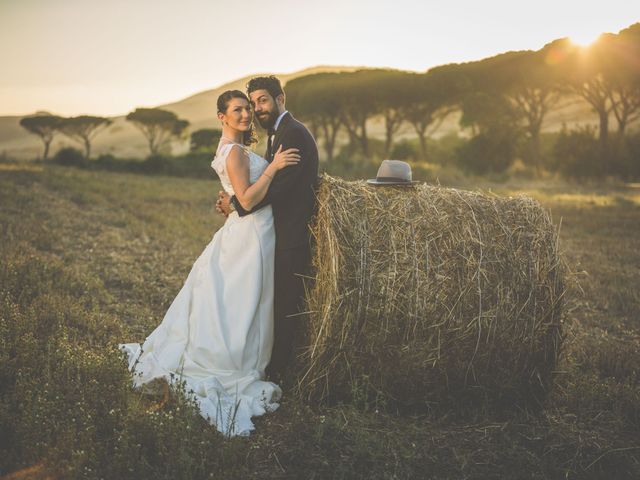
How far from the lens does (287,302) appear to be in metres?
4.48

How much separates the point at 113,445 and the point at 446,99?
116 feet

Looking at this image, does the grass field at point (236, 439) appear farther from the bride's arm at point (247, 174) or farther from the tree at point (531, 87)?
the tree at point (531, 87)

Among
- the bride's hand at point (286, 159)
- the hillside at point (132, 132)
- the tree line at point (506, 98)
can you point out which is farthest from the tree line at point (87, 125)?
the bride's hand at point (286, 159)

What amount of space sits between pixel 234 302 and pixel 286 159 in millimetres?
1210

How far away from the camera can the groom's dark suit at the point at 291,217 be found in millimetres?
4326

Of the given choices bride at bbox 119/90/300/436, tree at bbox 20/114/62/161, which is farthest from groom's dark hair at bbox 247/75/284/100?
tree at bbox 20/114/62/161

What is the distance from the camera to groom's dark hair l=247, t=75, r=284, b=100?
14.4ft

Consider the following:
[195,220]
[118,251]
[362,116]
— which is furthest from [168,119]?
[118,251]

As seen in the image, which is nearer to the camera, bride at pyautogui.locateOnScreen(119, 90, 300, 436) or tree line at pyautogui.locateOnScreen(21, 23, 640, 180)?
bride at pyautogui.locateOnScreen(119, 90, 300, 436)

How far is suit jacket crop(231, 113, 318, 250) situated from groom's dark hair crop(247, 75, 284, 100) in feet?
0.71

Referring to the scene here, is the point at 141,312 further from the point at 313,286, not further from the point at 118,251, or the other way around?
the point at 118,251

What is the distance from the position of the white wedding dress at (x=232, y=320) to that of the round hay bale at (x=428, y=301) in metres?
0.41

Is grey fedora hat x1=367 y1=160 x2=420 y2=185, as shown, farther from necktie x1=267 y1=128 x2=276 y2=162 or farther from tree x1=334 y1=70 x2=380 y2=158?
tree x1=334 y1=70 x2=380 y2=158

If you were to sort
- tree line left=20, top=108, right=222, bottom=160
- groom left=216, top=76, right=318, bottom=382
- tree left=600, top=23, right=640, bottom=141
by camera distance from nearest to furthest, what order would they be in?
groom left=216, top=76, right=318, bottom=382 < tree left=600, top=23, right=640, bottom=141 < tree line left=20, top=108, right=222, bottom=160
